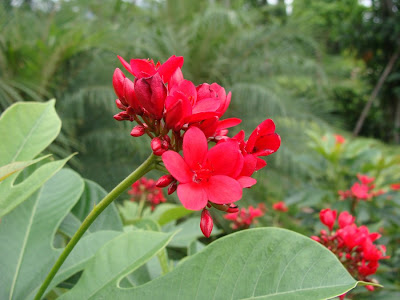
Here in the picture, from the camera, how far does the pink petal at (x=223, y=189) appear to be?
34 centimetres

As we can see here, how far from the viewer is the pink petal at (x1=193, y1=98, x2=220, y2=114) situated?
13.9 inches

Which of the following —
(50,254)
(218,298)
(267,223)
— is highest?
(218,298)

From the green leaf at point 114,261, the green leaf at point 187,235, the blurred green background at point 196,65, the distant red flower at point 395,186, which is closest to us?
the green leaf at point 114,261

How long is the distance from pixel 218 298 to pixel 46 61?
2758mm

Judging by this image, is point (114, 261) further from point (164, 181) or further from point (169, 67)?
point (169, 67)

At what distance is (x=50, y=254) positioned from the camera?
0.52 m

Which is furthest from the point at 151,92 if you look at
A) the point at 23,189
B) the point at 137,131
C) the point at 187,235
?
the point at 187,235

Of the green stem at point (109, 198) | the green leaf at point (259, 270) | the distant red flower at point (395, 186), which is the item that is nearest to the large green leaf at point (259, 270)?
the green leaf at point (259, 270)

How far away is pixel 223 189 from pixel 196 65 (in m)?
4.09

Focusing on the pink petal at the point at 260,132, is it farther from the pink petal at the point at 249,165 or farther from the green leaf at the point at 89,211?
the green leaf at the point at 89,211

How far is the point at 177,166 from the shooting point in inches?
13.7

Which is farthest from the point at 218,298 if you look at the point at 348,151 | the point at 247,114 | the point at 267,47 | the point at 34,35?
the point at 267,47

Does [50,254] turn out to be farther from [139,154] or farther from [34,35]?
[34,35]

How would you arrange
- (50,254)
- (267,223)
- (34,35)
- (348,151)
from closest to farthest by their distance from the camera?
(50,254) < (348,151) < (267,223) < (34,35)
